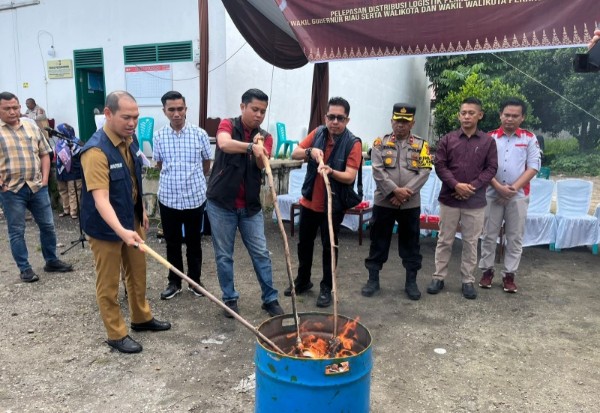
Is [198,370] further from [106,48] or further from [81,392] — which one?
[106,48]

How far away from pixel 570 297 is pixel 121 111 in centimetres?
449

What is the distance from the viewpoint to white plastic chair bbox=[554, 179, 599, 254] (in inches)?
244

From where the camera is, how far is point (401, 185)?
4.46m

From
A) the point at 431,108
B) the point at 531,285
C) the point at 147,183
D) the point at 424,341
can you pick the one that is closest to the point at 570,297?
the point at 531,285

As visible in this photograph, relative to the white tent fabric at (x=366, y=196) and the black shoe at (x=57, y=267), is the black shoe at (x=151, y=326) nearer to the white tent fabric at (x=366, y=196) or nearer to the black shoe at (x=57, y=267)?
the black shoe at (x=57, y=267)

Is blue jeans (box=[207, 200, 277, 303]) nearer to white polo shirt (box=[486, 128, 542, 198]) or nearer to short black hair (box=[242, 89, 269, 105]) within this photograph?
short black hair (box=[242, 89, 269, 105])

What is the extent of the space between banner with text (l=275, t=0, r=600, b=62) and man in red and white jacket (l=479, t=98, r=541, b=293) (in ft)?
2.33

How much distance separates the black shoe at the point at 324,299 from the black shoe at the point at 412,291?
2.80 feet

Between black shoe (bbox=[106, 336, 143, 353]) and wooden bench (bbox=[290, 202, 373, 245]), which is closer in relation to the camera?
black shoe (bbox=[106, 336, 143, 353])

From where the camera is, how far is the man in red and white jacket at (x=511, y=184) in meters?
4.64

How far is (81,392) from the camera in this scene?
309 cm

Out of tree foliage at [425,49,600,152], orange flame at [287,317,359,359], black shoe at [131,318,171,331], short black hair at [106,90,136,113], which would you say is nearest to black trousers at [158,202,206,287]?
black shoe at [131,318,171,331]

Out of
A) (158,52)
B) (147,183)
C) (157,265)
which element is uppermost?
(158,52)

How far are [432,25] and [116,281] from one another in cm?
402
